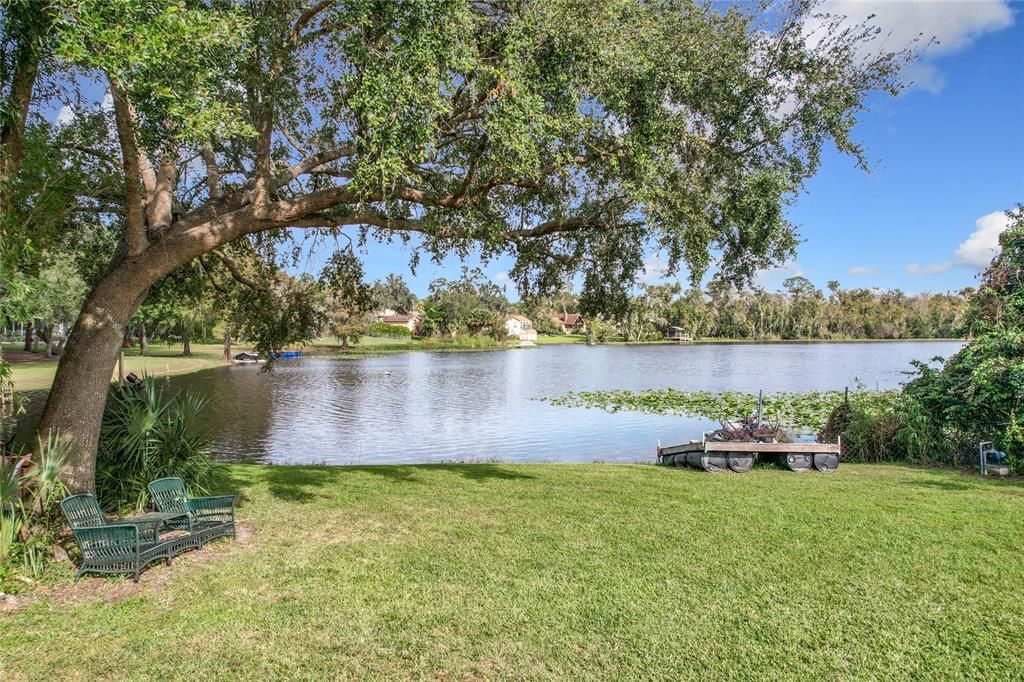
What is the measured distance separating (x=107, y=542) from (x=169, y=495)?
1708 millimetres

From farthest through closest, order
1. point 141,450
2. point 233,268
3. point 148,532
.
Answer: point 233,268
point 141,450
point 148,532

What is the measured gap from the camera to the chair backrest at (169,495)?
23.6ft

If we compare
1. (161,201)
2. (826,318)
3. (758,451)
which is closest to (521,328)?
(826,318)

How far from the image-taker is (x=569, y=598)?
17.8ft

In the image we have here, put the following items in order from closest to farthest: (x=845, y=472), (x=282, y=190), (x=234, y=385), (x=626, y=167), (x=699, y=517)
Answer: (x=626, y=167)
(x=699, y=517)
(x=282, y=190)
(x=845, y=472)
(x=234, y=385)

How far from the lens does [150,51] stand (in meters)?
5.10

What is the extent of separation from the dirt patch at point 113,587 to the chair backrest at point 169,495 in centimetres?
92

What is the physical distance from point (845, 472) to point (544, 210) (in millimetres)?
7958

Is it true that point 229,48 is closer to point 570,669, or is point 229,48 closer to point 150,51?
point 150,51

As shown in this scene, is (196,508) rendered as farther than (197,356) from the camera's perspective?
No

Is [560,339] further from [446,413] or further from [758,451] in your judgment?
[758,451]

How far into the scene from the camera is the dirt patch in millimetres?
5391

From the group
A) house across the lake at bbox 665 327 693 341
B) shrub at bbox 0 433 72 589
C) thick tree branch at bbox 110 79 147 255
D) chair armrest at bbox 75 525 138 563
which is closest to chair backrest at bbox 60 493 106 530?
chair armrest at bbox 75 525 138 563

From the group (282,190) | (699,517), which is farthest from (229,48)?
(699,517)
